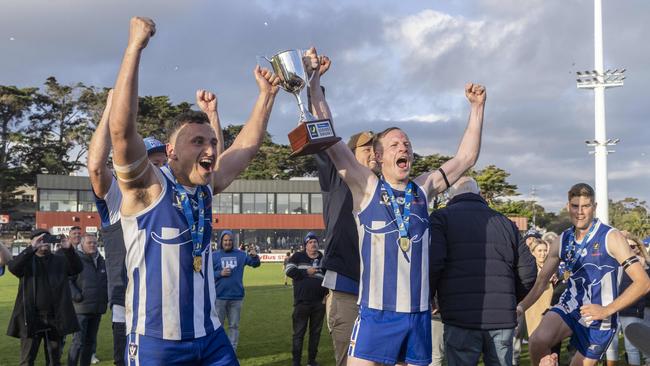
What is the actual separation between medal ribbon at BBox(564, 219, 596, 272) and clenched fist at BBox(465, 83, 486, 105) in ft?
6.06

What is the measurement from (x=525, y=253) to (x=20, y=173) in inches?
2873

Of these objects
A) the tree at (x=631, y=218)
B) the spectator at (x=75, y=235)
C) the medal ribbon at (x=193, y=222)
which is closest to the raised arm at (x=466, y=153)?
the medal ribbon at (x=193, y=222)

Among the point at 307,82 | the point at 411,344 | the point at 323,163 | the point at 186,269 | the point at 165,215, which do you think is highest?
the point at 307,82

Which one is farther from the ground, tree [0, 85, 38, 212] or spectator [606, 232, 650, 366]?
tree [0, 85, 38, 212]

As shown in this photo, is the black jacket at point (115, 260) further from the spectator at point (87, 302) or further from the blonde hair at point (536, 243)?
the blonde hair at point (536, 243)

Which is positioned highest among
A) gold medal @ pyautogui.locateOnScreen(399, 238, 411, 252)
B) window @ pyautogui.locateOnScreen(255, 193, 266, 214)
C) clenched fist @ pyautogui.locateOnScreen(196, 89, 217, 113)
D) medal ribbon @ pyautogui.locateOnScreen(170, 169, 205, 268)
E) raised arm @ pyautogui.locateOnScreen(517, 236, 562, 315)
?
window @ pyautogui.locateOnScreen(255, 193, 266, 214)

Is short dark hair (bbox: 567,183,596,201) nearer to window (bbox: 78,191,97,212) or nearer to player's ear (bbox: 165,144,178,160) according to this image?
player's ear (bbox: 165,144,178,160)

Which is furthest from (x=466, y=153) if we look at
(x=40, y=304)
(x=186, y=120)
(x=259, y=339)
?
(x=259, y=339)

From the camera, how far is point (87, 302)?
9.77 metres

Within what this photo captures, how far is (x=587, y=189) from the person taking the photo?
6504 mm

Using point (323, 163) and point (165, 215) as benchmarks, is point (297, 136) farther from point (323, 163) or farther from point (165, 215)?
point (165, 215)

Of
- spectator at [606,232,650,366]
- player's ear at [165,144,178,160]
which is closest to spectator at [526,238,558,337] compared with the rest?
spectator at [606,232,650,366]

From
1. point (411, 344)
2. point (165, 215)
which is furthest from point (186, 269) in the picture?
point (411, 344)

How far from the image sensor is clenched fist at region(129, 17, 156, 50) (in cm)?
333
